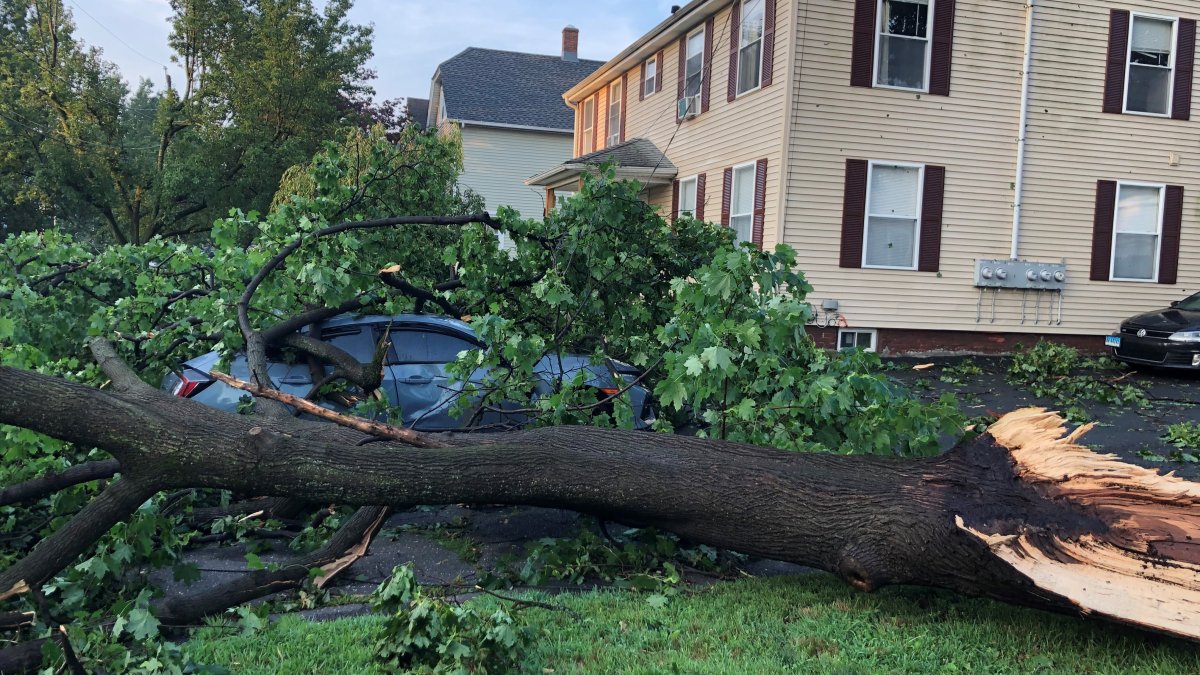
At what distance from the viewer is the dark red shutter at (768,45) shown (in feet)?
46.0

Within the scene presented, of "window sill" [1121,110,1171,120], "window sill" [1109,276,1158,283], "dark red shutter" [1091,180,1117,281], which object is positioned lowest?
"window sill" [1109,276,1158,283]

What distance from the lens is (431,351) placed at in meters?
7.61

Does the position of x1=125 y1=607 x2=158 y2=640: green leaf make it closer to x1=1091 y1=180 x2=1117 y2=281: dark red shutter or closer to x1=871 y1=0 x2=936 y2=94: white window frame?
x1=871 y1=0 x2=936 y2=94: white window frame

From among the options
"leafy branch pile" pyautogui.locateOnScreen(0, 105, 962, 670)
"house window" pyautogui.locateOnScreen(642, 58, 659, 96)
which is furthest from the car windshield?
"house window" pyautogui.locateOnScreen(642, 58, 659, 96)

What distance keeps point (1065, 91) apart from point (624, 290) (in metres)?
10.9

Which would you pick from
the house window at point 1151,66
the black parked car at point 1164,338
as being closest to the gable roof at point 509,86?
the house window at point 1151,66

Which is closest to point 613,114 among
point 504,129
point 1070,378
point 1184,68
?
point 504,129

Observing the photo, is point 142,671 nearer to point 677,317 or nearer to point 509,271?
point 677,317

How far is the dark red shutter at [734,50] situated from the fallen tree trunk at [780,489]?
12.0 m

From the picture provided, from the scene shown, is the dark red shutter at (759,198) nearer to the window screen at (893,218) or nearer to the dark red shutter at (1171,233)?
the window screen at (893,218)

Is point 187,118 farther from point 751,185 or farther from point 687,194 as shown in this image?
point 751,185

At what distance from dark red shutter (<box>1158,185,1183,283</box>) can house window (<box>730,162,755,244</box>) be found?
6.68m

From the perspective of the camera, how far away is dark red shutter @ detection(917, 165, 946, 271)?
13.9 metres

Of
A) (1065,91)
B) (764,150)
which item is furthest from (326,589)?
(1065,91)
